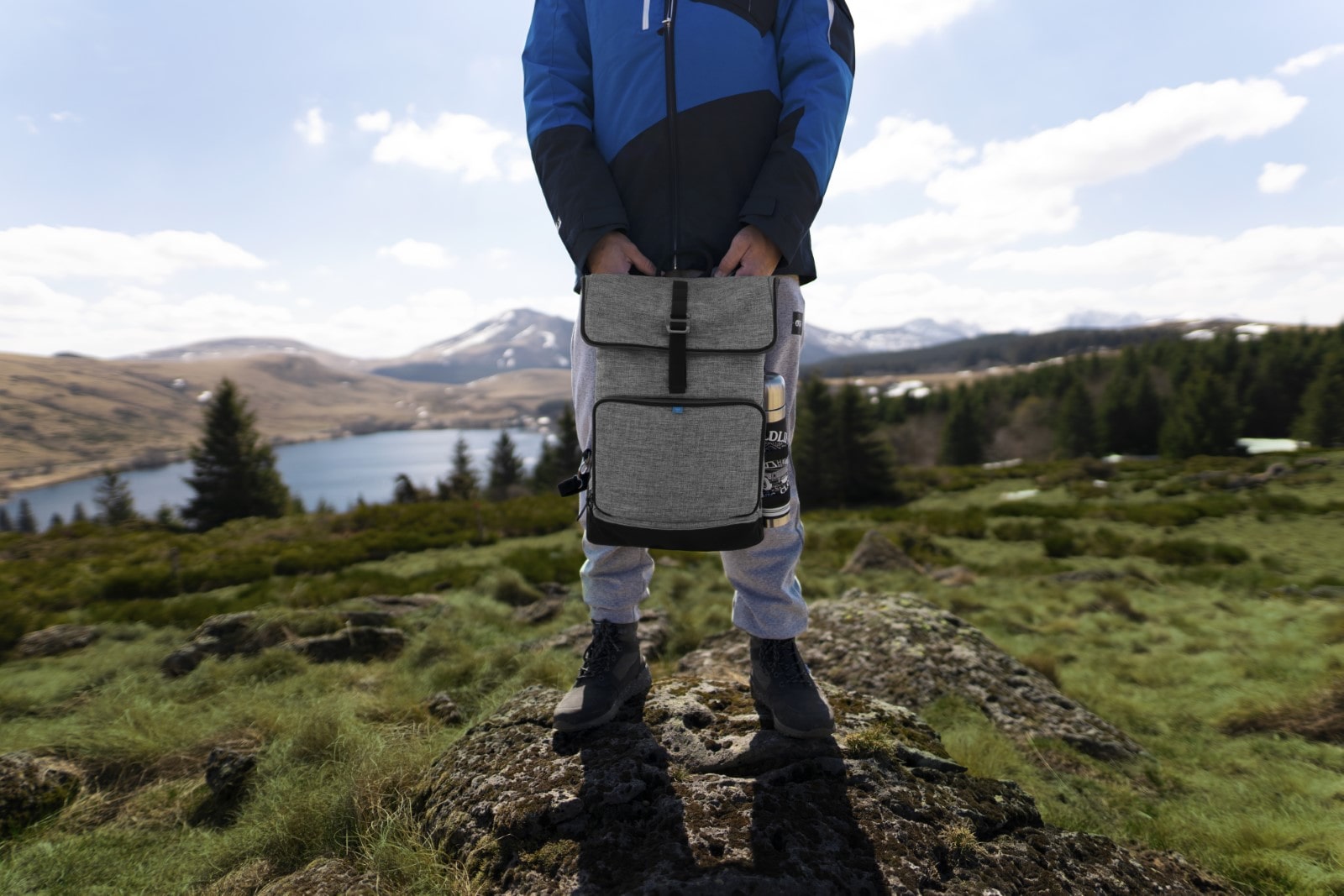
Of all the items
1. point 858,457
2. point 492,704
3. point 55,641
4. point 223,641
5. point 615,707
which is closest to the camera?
point 615,707

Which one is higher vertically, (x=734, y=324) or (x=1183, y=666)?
(x=734, y=324)

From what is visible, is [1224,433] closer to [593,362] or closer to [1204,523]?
[1204,523]

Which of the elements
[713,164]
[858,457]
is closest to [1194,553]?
[713,164]

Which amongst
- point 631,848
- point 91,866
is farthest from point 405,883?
point 91,866

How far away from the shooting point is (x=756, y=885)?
49.2 inches

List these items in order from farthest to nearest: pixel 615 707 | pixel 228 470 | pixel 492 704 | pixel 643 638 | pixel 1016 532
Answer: pixel 228 470 → pixel 1016 532 → pixel 643 638 → pixel 492 704 → pixel 615 707

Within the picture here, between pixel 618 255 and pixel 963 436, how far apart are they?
2088 inches

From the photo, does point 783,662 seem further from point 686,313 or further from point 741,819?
point 686,313

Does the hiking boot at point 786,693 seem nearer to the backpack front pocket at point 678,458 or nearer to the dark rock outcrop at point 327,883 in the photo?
the backpack front pocket at point 678,458

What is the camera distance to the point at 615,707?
1955 millimetres

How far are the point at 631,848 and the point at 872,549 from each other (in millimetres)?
8893

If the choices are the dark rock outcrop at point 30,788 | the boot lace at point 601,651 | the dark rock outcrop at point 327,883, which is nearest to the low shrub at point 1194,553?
the boot lace at point 601,651

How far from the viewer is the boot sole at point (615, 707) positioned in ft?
6.12

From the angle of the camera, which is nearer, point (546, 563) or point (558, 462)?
point (546, 563)
